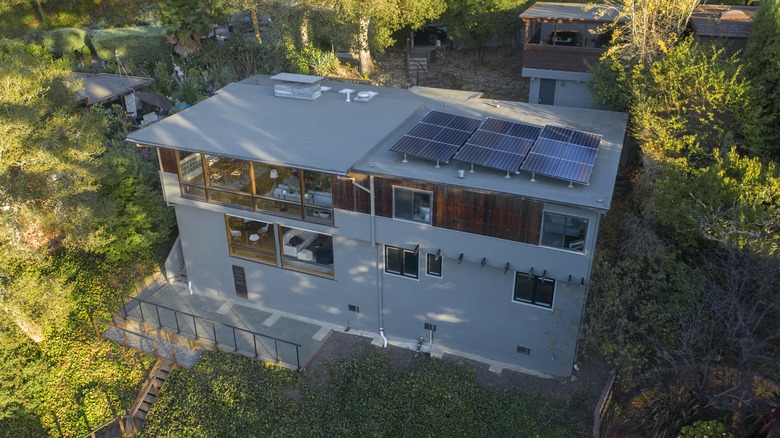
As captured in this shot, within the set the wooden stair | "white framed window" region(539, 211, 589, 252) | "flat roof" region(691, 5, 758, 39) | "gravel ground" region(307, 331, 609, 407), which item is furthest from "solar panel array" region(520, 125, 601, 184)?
the wooden stair

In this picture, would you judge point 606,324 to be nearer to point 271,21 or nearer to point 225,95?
point 225,95

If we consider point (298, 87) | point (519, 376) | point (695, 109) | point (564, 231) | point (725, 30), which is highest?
point (725, 30)

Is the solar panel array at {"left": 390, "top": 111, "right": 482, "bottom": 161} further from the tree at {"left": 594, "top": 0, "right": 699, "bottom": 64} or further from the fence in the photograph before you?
the fence

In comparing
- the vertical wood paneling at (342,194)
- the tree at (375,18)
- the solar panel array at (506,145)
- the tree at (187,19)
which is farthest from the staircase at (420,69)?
the vertical wood paneling at (342,194)

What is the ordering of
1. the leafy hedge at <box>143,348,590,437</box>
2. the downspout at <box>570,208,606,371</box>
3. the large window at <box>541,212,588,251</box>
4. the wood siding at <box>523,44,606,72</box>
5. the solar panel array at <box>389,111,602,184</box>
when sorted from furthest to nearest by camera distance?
1. the wood siding at <box>523,44,606,72</box>
2. the solar panel array at <box>389,111,602,184</box>
3. the leafy hedge at <box>143,348,590,437</box>
4. the large window at <box>541,212,588,251</box>
5. the downspout at <box>570,208,606,371</box>

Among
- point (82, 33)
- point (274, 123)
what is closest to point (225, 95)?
point (274, 123)

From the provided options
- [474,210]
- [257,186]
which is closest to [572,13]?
[474,210]

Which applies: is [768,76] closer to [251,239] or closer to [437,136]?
[437,136]
